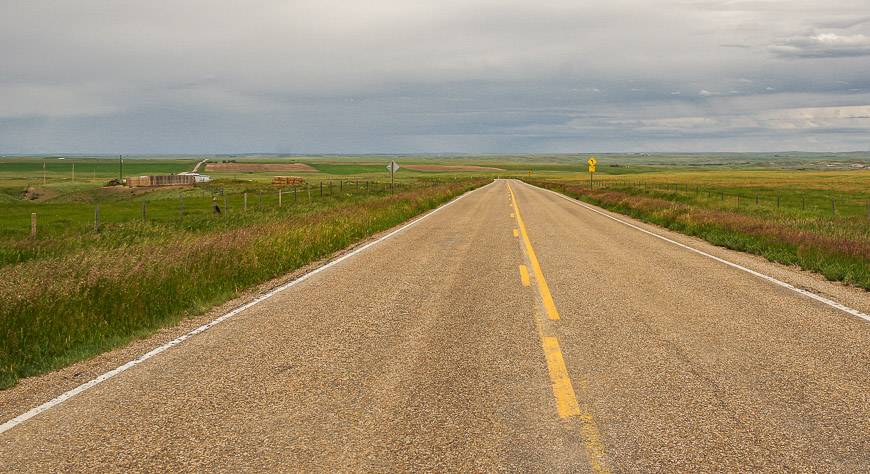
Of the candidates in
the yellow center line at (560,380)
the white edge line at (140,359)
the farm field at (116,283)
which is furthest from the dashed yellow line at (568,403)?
the farm field at (116,283)

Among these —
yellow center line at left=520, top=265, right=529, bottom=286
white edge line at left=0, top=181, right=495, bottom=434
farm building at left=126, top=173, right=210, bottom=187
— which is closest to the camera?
white edge line at left=0, top=181, right=495, bottom=434

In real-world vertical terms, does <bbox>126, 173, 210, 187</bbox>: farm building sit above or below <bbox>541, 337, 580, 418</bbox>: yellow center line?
above

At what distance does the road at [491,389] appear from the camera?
157 inches

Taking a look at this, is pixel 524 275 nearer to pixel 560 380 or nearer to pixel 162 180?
pixel 560 380

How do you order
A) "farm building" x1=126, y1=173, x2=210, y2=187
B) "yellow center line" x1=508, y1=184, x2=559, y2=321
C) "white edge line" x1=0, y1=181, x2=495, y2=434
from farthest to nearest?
1. "farm building" x1=126, y1=173, x2=210, y2=187
2. "yellow center line" x1=508, y1=184, x2=559, y2=321
3. "white edge line" x1=0, y1=181, x2=495, y2=434

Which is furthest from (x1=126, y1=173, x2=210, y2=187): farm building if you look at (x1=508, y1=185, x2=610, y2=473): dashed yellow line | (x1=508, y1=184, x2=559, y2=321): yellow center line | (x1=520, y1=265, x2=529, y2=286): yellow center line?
(x1=508, y1=185, x2=610, y2=473): dashed yellow line

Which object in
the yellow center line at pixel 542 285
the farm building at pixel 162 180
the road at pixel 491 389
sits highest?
the farm building at pixel 162 180

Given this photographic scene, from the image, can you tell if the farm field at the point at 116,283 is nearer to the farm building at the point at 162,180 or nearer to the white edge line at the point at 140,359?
the white edge line at the point at 140,359

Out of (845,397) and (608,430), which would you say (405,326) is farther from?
(845,397)

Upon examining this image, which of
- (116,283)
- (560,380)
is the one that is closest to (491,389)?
(560,380)

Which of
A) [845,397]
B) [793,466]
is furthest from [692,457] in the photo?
[845,397]

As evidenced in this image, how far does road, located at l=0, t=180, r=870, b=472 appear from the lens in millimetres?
4000

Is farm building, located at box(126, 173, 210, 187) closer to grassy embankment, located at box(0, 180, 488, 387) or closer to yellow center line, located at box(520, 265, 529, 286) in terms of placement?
grassy embankment, located at box(0, 180, 488, 387)

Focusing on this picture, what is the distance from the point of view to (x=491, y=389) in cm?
519
